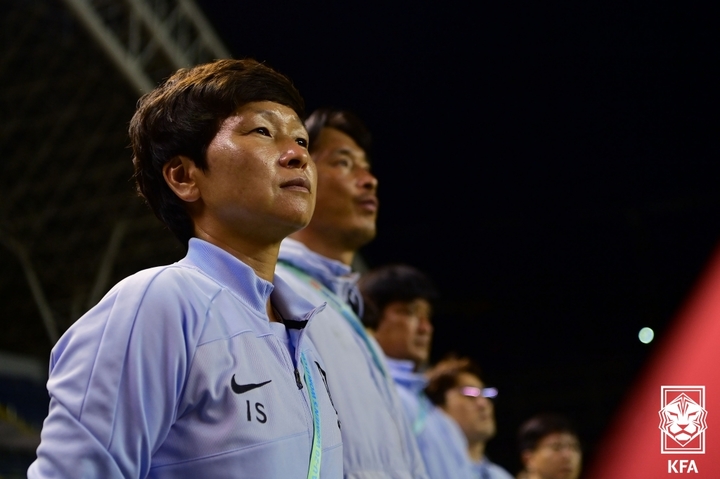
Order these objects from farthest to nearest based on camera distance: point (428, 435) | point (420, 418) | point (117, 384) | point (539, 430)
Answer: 1. point (539, 430)
2. point (428, 435)
3. point (420, 418)
4. point (117, 384)

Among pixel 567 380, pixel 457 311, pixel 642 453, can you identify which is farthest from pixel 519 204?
pixel 642 453

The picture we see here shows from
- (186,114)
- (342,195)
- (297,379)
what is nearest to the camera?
(297,379)

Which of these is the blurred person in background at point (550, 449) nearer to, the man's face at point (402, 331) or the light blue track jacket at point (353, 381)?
the man's face at point (402, 331)

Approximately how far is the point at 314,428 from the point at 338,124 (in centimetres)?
132

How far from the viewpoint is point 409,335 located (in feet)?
12.1

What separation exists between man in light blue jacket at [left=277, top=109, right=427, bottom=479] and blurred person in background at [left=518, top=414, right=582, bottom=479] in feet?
9.19

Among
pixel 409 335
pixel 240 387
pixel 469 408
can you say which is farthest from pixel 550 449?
pixel 240 387

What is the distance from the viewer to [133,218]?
856 centimetres

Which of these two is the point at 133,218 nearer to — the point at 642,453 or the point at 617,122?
the point at 617,122

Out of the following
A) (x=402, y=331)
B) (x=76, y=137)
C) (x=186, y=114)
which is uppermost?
(x=76, y=137)

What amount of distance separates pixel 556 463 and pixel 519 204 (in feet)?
17.1

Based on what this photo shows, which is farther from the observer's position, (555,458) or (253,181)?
(555,458)

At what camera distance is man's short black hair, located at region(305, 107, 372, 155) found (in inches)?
97.1

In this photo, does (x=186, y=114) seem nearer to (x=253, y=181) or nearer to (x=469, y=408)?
(x=253, y=181)
